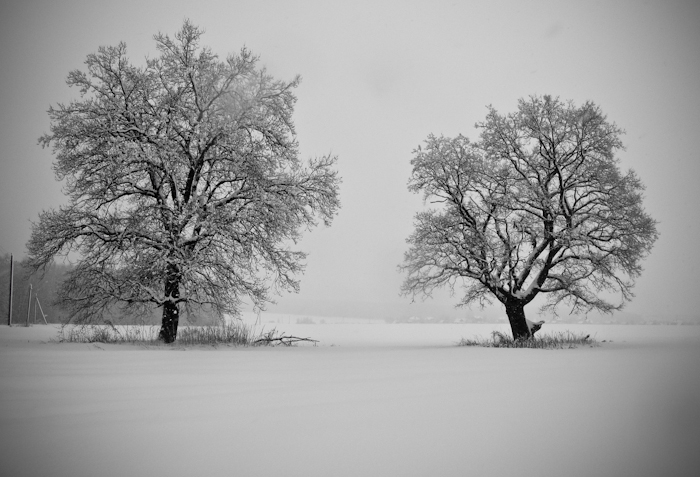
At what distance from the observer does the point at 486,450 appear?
3.11 m

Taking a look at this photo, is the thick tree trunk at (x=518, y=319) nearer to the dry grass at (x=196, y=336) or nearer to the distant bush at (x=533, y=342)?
the distant bush at (x=533, y=342)

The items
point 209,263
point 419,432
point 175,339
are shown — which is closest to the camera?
point 419,432

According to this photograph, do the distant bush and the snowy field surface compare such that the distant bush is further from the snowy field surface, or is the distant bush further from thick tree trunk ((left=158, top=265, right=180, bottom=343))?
thick tree trunk ((left=158, top=265, right=180, bottom=343))

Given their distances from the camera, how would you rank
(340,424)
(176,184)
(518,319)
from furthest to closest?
(518,319) < (176,184) < (340,424)

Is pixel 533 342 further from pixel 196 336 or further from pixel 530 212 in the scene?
pixel 196 336

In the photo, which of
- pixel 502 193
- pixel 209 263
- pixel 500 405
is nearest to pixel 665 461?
pixel 500 405

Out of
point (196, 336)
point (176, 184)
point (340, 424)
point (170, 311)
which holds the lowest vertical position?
point (196, 336)

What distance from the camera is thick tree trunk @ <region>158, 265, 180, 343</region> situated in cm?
1327

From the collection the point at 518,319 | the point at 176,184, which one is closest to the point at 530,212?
the point at 518,319

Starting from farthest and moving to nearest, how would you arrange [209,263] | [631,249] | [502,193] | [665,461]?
[502,193], [631,249], [209,263], [665,461]

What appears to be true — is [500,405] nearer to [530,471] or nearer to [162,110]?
[530,471]

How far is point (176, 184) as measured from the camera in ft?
42.3

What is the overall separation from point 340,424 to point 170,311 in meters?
11.7

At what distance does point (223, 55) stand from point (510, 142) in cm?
1197
